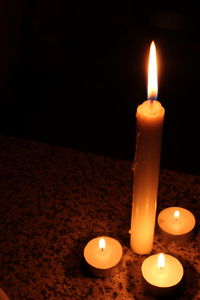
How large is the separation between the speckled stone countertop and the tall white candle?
53mm

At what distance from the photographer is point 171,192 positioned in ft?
2.63

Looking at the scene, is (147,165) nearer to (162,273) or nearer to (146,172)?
(146,172)

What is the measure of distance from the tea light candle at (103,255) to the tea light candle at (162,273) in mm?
48

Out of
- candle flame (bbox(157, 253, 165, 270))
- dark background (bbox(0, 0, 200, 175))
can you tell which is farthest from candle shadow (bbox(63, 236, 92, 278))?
dark background (bbox(0, 0, 200, 175))

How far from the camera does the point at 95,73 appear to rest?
2443 millimetres

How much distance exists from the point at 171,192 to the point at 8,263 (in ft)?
1.10

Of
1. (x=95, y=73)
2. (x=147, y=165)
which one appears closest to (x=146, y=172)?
(x=147, y=165)

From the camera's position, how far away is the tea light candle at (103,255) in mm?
635

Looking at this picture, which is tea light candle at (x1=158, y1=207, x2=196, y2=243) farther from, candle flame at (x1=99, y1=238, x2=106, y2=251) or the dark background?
the dark background

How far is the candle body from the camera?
0.53 m

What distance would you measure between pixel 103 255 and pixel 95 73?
1.90m

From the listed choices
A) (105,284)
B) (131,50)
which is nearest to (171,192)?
(105,284)

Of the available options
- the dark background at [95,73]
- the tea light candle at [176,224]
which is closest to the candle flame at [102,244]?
the tea light candle at [176,224]

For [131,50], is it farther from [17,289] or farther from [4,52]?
[17,289]
